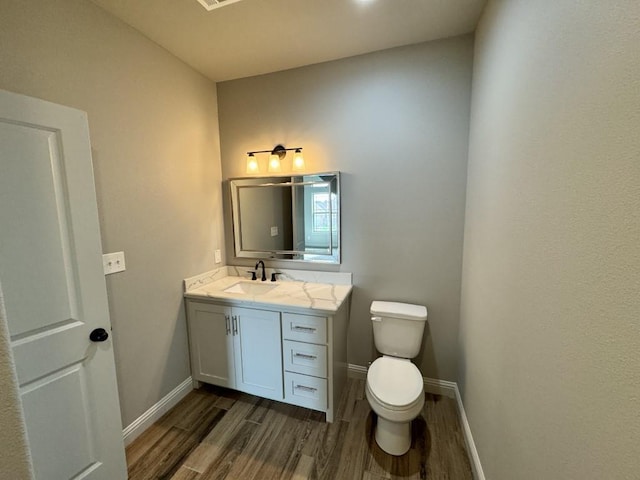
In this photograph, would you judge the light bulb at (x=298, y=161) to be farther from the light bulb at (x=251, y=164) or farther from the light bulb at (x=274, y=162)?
the light bulb at (x=251, y=164)

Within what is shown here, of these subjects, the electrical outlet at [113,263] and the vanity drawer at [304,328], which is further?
the vanity drawer at [304,328]

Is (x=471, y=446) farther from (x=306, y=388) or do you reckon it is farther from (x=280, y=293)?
(x=280, y=293)

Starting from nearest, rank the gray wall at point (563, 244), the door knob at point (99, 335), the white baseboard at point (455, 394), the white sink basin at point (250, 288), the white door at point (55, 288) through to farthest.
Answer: the gray wall at point (563, 244)
the white door at point (55, 288)
the door knob at point (99, 335)
the white baseboard at point (455, 394)
the white sink basin at point (250, 288)

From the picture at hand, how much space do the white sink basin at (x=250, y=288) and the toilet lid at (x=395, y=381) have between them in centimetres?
109

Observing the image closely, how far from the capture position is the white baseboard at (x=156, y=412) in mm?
1727

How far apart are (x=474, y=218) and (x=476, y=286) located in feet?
→ 1.42

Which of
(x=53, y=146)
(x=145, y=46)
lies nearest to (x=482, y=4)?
(x=145, y=46)

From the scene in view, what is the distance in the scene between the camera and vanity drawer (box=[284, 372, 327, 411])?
72.6 inches

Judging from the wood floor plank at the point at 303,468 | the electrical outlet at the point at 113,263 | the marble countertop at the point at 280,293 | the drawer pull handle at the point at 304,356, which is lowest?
the wood floor plank at the point at 303,468

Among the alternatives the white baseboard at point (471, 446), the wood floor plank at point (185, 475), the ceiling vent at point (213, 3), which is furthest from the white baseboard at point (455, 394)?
the ceiling vent at point (213, 3)

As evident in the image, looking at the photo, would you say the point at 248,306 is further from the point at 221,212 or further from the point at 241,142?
the point at 241,142

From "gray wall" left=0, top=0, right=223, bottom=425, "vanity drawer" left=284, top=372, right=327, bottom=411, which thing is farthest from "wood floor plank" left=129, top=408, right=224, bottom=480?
"vanity drawer" left=284, top=372, right=327, bottom=411

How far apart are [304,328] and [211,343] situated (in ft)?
2.78

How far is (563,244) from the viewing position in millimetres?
742
